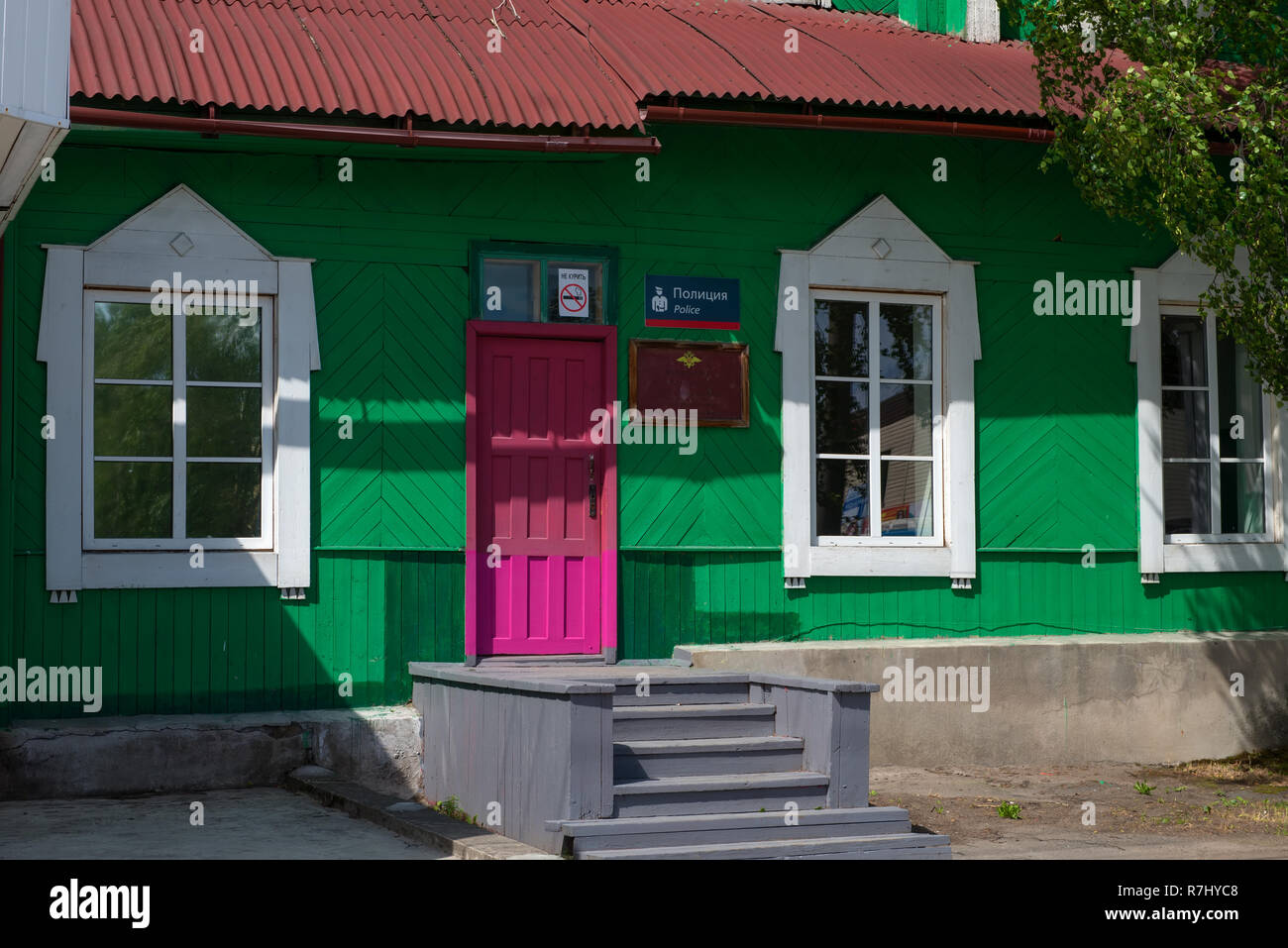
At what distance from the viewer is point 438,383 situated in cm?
966

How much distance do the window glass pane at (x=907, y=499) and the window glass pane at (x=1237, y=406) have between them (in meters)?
2.58

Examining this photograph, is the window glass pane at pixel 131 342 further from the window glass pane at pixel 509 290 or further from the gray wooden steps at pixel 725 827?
the gray wooden steps at pixel 725 827

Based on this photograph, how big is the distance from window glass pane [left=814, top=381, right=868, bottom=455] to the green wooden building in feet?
0.12

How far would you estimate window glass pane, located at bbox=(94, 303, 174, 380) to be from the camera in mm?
9053

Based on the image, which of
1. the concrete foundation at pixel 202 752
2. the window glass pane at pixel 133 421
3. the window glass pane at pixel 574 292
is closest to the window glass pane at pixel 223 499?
the window glass pane at pixel 133 421

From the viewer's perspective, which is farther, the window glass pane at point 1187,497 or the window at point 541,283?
the window glass pane at point 1187,497

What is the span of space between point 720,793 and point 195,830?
2659 mm

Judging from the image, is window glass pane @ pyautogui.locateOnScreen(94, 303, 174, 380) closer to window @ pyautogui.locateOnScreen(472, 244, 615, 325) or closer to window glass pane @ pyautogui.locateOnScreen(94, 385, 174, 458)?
window glass pane @ pyautogui.locateOnScreen(94, 385, 174, 458)

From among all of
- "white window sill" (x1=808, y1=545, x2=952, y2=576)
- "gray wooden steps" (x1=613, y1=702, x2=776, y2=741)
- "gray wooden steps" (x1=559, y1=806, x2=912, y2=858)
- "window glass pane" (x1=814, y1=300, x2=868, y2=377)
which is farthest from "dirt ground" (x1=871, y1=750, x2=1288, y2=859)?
"window glass pane" (x1=814, y1=300, x2=868, y2=377)

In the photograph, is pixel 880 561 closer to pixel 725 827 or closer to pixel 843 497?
pixel 843 497

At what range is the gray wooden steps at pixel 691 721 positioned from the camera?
27.2ft

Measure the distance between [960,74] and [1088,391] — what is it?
2.48 meters
